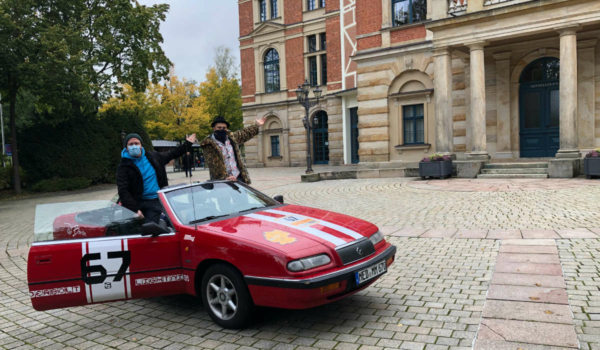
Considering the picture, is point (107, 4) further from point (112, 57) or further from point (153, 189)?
point (153, 189)

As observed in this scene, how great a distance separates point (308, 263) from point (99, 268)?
80.1 inches

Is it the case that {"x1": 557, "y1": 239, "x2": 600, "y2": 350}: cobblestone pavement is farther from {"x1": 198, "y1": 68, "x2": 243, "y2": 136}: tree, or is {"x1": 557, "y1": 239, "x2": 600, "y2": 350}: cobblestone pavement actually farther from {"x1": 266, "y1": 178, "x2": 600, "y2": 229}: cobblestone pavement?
{"x1": 198, "y1": 68, "x2": 243, "y2": 136}: tree

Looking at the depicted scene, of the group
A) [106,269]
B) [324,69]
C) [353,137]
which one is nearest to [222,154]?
[106,269]

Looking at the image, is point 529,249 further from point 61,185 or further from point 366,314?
point 61,185

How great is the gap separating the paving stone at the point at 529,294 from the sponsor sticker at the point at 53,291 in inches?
160

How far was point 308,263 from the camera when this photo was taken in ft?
11.8

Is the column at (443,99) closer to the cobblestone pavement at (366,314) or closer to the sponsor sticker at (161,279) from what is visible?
the cobblestone pavement at (366,314)

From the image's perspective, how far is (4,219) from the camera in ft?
42.4

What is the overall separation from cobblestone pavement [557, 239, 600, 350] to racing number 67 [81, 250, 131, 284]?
393 cm

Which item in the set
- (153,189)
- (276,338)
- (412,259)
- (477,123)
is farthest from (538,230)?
(477,123)

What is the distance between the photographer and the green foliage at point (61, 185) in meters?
21.8

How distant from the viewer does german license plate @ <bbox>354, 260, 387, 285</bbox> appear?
3.79m

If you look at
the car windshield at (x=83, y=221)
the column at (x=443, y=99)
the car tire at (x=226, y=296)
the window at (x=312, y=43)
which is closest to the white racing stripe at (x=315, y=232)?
the car tire at (x=226, y=296)

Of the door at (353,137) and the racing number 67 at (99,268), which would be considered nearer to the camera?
the racing number 67 at (99,268)
